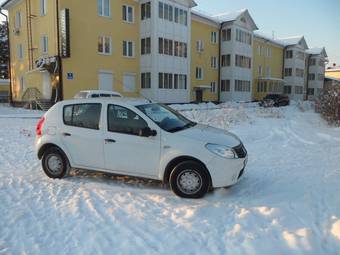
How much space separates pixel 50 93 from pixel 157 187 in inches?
879

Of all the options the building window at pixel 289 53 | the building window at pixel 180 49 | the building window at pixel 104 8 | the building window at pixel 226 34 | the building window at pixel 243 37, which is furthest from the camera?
the building window at pixel 289 53

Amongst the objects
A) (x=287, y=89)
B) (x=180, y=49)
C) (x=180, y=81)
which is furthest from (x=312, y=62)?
(x=180, y=81)

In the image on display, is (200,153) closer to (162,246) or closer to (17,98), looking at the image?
(162,246)

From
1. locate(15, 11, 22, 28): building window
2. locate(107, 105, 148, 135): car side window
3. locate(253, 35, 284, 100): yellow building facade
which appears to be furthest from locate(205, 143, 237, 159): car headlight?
locate(253, 35, 284, 100): yellow building facade

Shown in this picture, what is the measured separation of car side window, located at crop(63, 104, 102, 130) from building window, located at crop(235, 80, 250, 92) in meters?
34.4

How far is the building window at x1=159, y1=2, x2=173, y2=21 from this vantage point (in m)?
28.8

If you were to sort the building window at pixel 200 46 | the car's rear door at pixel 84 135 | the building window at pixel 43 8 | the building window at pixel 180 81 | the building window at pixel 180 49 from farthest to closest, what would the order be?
the building window at pixel 200 46, the building window at pixel 180 81, the building window at pixel 180 49, the building window at pixel 43 8, the car's rear door at pixel 84 135

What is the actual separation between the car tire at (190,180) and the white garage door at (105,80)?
72.7ft

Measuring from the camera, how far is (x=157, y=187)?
5910mm

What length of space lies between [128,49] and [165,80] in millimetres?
4300

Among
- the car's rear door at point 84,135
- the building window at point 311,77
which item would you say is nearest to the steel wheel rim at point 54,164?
the car's rear door at point 84,135

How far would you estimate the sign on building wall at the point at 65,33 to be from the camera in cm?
2344

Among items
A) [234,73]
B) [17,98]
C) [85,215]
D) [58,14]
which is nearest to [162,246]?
[85,215]

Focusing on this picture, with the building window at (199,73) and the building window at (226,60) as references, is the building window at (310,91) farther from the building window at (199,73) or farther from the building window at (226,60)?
the building window at (199,73)
